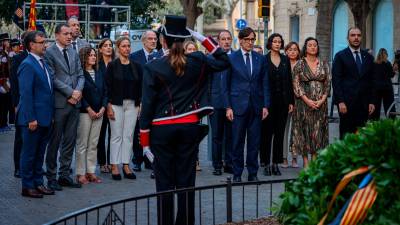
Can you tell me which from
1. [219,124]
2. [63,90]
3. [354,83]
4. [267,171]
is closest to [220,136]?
[219,124]

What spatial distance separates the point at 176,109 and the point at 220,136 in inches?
232

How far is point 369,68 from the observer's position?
1282cm

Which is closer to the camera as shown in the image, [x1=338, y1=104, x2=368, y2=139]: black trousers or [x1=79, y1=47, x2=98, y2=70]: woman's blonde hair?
[x1=79, y1=47, x2=98, y2=70]: woman's blonde hair

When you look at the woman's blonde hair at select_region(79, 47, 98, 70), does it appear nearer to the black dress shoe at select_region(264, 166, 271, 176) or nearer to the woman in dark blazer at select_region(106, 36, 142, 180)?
the woman in dark blazer at select_region(106, 36, 142, 180)

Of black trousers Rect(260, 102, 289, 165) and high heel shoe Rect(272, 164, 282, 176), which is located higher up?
black trousers Rect(260, 102, 289, 165)

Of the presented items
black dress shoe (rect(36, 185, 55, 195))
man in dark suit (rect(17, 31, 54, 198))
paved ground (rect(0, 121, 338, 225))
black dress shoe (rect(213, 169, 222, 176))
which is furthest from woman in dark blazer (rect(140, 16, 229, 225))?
black dress shoe (rect(213, 169, 222, 176))

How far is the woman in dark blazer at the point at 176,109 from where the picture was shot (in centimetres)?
773

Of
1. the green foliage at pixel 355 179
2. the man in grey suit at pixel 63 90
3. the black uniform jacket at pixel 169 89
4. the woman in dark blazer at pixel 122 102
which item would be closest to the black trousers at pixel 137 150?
the woman in dark blazer at pixel 122 102

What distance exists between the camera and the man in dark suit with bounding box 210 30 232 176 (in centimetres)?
1340

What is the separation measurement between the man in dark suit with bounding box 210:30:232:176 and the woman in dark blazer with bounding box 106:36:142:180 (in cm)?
119

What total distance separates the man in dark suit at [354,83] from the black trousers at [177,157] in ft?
17.0

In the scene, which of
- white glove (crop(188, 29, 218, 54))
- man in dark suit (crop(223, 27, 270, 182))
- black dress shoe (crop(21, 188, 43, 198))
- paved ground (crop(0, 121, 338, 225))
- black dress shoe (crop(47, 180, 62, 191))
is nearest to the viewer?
white glove (crop(188, 29, 218, 54))

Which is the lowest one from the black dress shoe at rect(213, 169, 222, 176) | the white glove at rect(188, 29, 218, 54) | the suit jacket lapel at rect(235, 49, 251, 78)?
the black dress shoe at rect(213, 169, 222, 176)

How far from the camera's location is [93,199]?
36.0 feet
